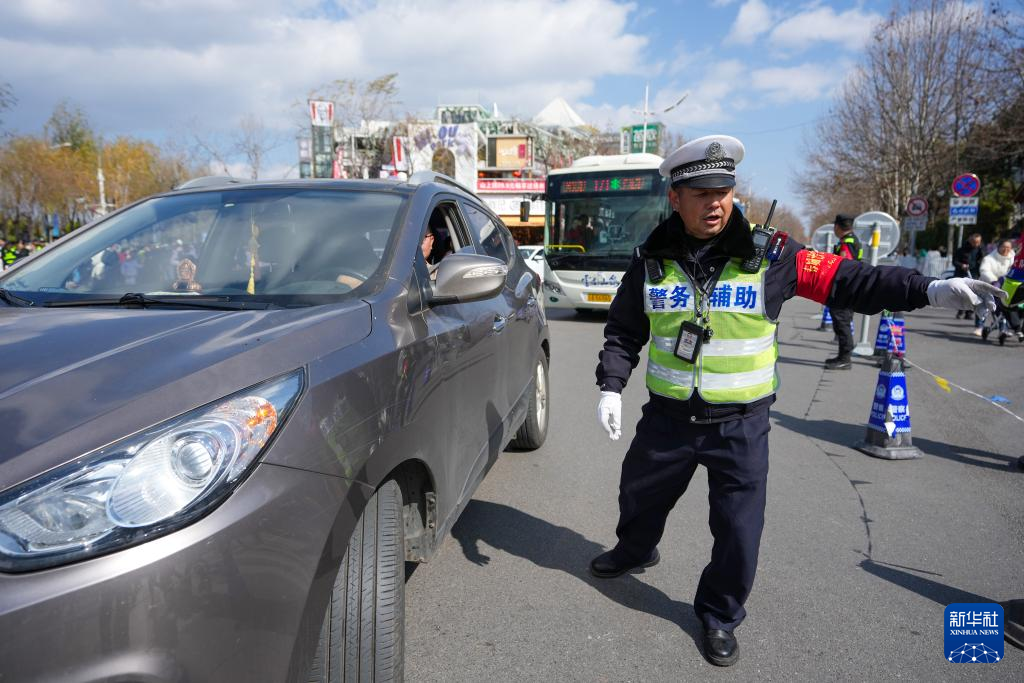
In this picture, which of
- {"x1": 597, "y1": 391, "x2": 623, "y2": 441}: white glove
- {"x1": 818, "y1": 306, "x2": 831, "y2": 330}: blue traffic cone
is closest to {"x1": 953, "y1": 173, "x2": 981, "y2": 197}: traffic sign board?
{"x1": 818, "y1": 306, "x2": 831, "y2": 330}: blue traffic cone

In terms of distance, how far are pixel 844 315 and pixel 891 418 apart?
3.91 metres

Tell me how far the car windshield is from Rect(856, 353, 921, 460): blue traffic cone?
4097 mm

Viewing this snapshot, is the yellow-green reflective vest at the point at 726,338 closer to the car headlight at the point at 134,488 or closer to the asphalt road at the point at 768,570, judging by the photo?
the asphalt road at the point at 768,570

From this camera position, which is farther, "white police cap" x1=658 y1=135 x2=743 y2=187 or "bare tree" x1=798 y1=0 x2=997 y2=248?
"bare tree" x1=798 y1=0 x2=997 y2=248

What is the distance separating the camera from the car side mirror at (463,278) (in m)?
2.49

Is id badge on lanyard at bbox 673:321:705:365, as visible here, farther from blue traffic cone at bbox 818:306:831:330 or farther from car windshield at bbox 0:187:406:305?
blue traffic cone at bbox 818:306:831:330

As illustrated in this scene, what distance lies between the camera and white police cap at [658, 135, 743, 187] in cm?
247

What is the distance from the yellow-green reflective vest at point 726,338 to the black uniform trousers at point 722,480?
0.43 feet

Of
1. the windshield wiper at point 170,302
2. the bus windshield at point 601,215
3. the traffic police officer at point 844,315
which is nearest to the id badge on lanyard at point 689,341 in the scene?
the windshield wiper at point 170,302

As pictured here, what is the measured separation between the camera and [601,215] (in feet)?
43.3

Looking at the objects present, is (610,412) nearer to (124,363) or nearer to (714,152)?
(714,152)

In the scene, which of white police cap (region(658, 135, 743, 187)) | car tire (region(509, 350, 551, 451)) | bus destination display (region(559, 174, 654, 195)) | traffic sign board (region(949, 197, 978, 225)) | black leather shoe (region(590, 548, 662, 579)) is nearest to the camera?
white police cap (region(658, 135, 743, 187))

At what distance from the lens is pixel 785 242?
2.52 m

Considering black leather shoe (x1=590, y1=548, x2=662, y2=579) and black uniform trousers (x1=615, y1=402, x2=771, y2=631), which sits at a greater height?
black uniform trousers (x1=615, y1=402, x2=771, y2=631)
